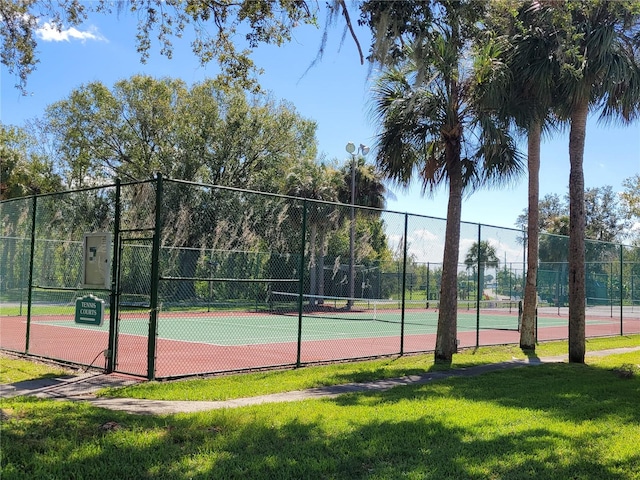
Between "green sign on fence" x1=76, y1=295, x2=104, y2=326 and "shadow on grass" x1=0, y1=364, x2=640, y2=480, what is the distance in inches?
110

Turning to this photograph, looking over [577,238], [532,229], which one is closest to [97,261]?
[577,238]

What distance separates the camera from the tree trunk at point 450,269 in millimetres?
13469

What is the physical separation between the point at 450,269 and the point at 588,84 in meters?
4.99

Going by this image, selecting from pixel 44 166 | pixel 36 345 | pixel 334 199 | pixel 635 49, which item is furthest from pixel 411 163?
pixel 44 166

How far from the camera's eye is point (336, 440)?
6.34 metres

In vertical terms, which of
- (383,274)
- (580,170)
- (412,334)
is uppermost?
(580,170)

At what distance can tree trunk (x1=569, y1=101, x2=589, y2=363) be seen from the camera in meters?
14.1

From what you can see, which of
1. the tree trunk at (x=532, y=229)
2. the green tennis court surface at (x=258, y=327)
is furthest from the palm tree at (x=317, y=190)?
the tree trunk at (x=532, y=229)

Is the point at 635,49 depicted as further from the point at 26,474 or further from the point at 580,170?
the point at 26,474

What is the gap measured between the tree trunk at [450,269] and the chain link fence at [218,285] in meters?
1.40

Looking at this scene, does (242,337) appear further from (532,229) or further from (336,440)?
(336,440)

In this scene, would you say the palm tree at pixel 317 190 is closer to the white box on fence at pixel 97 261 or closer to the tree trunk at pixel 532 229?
the tree trunk at pixel 532 229

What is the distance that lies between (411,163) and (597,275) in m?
29.6

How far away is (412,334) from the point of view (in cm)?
2175
